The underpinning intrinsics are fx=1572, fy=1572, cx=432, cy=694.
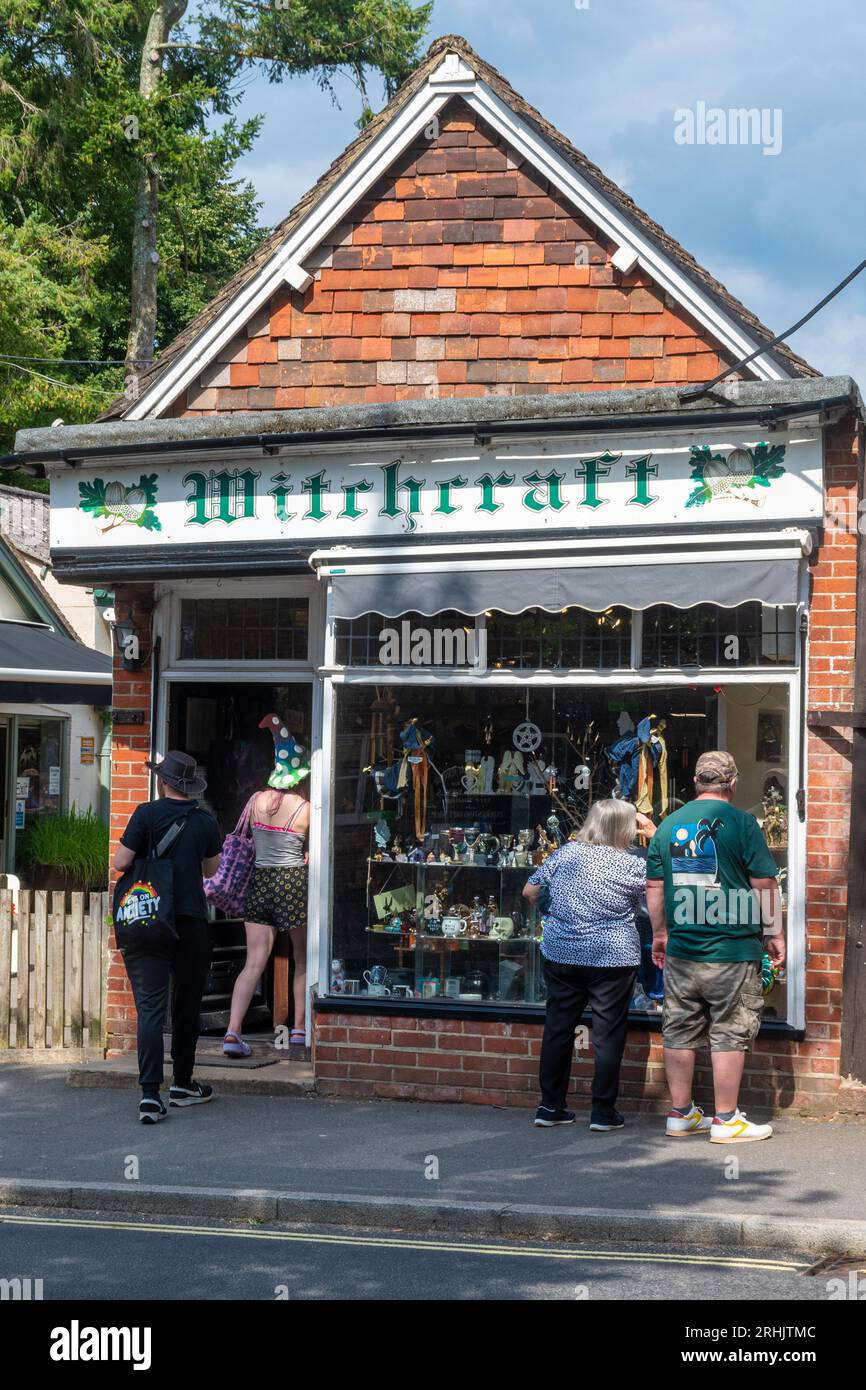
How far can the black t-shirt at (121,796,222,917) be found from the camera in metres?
8.97

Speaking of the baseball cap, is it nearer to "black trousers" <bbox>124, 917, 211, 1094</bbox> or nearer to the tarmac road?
the tarmac road

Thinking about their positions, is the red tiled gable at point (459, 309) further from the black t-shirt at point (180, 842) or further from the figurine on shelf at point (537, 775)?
the black t-shirt at point (180, 842)

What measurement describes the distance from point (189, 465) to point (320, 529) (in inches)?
40.1

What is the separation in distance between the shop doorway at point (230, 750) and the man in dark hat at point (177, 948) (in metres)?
1.50

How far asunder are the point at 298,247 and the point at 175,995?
4831 mm

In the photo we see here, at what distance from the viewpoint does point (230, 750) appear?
1119 centimetres

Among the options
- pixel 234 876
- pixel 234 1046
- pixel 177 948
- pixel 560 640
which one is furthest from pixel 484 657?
pixel 234 1046

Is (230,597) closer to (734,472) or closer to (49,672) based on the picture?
(734,472)

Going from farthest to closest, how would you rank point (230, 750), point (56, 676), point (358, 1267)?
point (56, 676), point (230, 750), point (358, 1267)

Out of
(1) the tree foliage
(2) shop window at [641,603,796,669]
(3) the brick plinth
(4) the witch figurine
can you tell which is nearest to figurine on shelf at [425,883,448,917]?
(4) the witch figurine

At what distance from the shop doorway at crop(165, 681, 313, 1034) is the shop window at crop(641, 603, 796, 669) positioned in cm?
264
